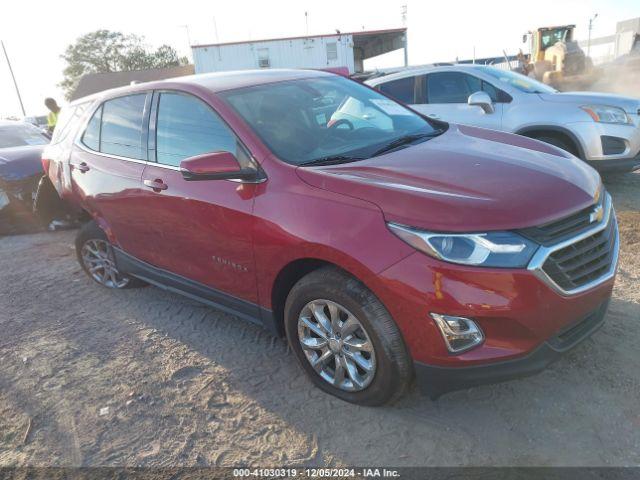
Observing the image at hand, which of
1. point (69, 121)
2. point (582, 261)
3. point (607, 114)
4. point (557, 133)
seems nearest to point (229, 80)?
point (69, 121)

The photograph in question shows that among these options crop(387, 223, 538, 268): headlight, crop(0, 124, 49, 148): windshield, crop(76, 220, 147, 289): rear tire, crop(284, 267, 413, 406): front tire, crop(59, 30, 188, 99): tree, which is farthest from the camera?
crop(59, 30, 188, 99): tree

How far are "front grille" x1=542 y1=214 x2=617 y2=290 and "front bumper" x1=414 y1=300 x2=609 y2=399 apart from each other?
0.72 feet

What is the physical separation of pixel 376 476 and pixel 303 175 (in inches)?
60.2

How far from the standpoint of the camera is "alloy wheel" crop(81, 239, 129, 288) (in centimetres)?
458

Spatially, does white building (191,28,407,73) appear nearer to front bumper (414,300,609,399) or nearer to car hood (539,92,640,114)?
car hood (539,92,640,114)

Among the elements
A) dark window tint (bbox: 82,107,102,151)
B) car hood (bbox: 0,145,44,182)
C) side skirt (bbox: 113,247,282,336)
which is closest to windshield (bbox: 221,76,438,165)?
side skirt (bbox: 113,247,282,336)

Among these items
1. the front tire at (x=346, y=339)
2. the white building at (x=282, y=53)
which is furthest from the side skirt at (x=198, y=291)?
the white building at (x=282, y=53)

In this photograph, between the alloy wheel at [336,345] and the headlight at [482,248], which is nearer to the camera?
the headlight at [482,248]

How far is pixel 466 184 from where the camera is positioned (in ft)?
8.07

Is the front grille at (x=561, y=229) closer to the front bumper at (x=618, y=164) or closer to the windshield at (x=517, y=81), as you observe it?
the front bumper at (x=618, y=164)

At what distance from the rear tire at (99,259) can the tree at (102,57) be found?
5500cm

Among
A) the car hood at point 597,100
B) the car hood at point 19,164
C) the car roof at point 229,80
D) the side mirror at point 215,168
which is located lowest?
the car hood at point 19,164

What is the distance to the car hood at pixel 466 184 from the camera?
2246 mm

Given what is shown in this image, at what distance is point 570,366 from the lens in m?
2.92
